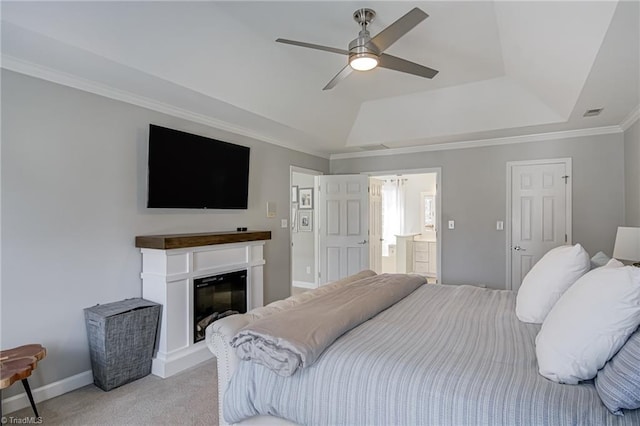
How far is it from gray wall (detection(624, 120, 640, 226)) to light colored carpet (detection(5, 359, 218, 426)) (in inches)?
177

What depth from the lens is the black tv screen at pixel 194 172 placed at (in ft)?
10.2

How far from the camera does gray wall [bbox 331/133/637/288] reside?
13.7 ft

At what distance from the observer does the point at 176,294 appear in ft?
9.91

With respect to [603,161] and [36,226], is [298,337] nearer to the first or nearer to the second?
[36,226]

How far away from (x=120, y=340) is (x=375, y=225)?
4011 mm

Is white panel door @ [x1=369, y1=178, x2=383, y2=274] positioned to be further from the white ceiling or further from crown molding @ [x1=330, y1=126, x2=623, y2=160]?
the white ceiling

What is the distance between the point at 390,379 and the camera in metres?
1.38

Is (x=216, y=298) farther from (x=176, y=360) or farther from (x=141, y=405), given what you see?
(x=141, y=405)

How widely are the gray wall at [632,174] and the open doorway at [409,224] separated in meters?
3.40

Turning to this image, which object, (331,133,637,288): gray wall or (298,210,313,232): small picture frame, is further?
(298,210,313,232): small picture frame

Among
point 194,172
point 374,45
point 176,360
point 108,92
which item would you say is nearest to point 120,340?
point 176,360

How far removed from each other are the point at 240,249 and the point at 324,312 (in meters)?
2.07

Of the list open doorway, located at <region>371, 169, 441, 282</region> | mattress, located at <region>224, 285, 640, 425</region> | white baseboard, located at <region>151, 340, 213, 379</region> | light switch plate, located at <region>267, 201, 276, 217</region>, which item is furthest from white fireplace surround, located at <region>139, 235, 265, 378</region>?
open doorway, located at <region>371, 169, 441, 282</region>

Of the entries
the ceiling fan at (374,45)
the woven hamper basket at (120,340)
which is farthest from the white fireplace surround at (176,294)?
the ceiling fan at (374,45)
